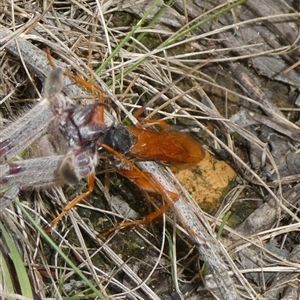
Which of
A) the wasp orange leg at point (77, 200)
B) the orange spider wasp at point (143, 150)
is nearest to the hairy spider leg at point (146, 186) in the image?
the orange spider wasp at point (143, 150)

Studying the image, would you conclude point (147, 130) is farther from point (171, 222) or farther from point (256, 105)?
point (256, 105)

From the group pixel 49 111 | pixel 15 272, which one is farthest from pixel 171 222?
pixel 49 111

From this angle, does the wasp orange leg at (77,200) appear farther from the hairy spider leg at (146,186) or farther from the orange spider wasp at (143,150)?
the hairy spider leg at (146,186)

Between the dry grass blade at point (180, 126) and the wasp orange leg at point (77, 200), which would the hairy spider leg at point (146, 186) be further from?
the wasp orange leg at point (77, 200)

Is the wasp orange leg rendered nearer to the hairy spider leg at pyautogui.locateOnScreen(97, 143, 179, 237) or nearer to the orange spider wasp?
the orange spider wasp

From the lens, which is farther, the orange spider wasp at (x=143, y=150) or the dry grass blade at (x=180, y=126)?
the dry grass blade at (x=180, y=126)

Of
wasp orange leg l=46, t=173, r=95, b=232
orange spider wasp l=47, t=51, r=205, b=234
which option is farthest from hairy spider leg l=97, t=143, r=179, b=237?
wasp orange leg l=46, t=173, r=95, b=232
